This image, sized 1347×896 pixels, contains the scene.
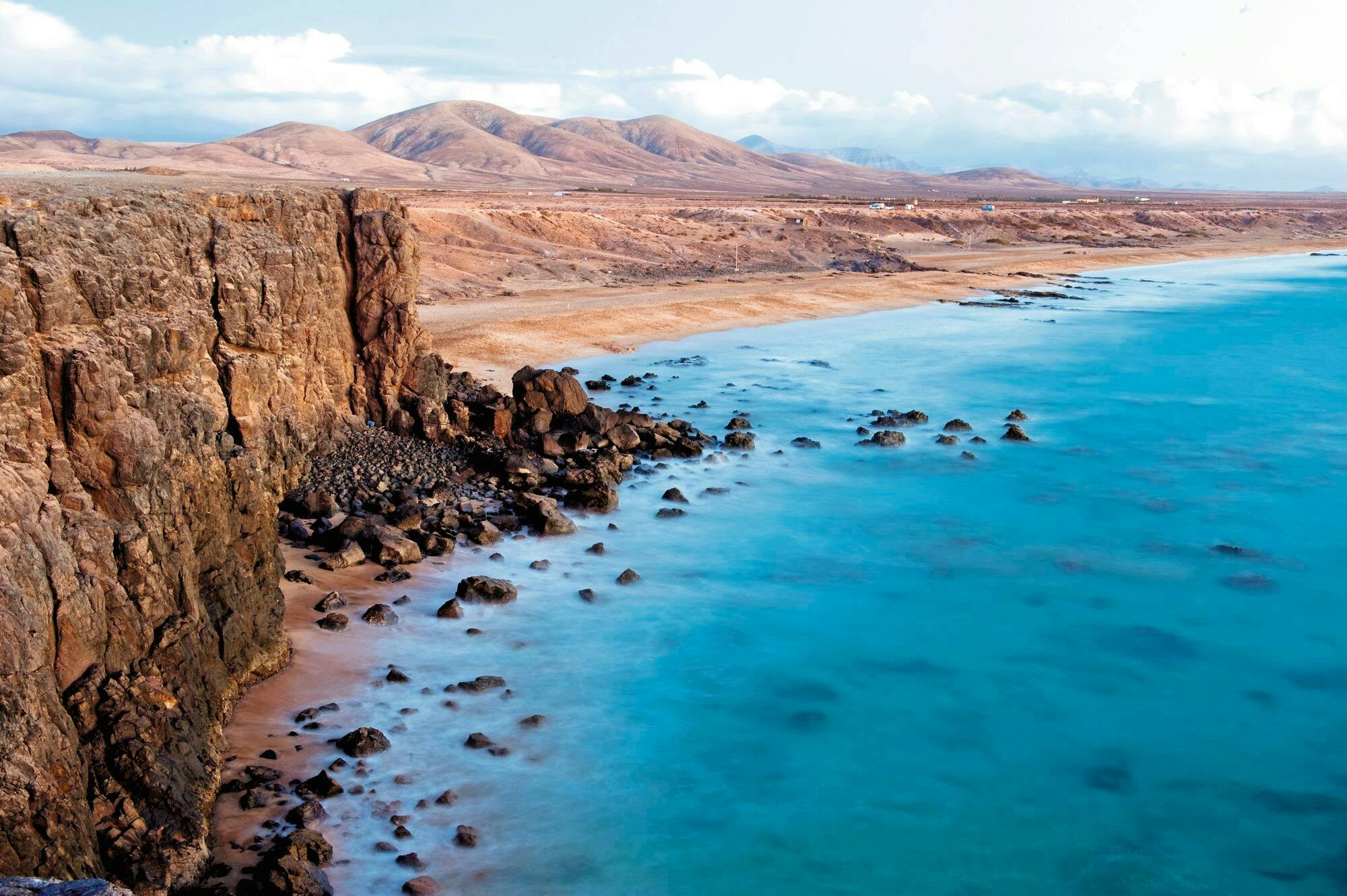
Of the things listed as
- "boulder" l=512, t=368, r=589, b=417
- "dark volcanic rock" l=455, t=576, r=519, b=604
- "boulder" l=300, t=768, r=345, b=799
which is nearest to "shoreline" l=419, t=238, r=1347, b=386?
"boulder" l=512, t=368, r=589, b=417

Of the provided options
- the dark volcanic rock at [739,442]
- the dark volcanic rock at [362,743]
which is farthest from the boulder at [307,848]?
the dark volcanic rock at [739,442]

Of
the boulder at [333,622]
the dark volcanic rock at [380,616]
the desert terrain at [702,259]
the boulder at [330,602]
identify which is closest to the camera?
the boulder at [333,622]

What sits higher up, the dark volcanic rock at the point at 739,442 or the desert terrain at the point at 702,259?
the desert terrain at the point at 702,259

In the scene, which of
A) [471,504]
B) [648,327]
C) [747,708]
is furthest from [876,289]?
[747,708]

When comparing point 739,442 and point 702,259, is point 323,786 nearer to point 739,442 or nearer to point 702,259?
point 739,442

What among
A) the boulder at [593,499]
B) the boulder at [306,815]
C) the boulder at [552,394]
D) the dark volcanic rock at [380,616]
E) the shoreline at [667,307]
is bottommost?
the boulder at [306,815]

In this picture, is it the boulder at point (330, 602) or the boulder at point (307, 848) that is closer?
the boulder at point (307, 848)

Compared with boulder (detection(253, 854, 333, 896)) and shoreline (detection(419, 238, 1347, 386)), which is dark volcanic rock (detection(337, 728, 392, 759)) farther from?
shoreline (detection(419, 238, 1347, 386))

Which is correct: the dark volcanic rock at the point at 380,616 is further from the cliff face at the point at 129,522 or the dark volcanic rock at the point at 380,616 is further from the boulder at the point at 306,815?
the boulder at the point at 306,815
